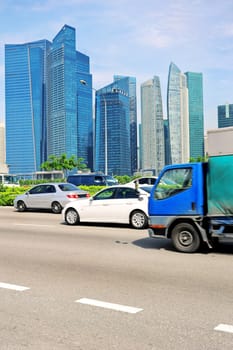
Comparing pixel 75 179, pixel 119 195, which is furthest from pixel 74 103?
pixel 119 195

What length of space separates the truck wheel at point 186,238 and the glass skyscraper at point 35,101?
82069 mm

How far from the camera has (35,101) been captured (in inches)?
5192

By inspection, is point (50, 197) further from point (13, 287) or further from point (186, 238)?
point (13, 287)

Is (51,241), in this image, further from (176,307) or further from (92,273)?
(176,307)

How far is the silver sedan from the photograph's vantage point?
20.7 m

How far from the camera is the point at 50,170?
243ft

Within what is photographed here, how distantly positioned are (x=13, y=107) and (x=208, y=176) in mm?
131027

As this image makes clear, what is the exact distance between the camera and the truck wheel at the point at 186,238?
922 centimetres

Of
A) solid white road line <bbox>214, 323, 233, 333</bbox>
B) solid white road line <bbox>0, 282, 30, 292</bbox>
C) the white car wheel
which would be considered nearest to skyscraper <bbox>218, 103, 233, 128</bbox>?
the white car wheel

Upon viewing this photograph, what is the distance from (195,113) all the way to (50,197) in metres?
64.6

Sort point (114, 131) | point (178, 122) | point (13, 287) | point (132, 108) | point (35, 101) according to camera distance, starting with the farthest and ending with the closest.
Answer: point (35, 101), point (178, 122), point (132, 108), point (114, 131), point (13, 287)

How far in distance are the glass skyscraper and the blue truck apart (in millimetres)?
81810

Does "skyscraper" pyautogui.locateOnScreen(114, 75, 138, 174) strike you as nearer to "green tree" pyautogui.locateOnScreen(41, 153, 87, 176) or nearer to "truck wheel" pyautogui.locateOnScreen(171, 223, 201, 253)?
"green tree" pyautogui.locateOnScreen(41, 153, 87, 176)

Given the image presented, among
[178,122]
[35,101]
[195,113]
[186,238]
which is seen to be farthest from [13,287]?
[35,101]
